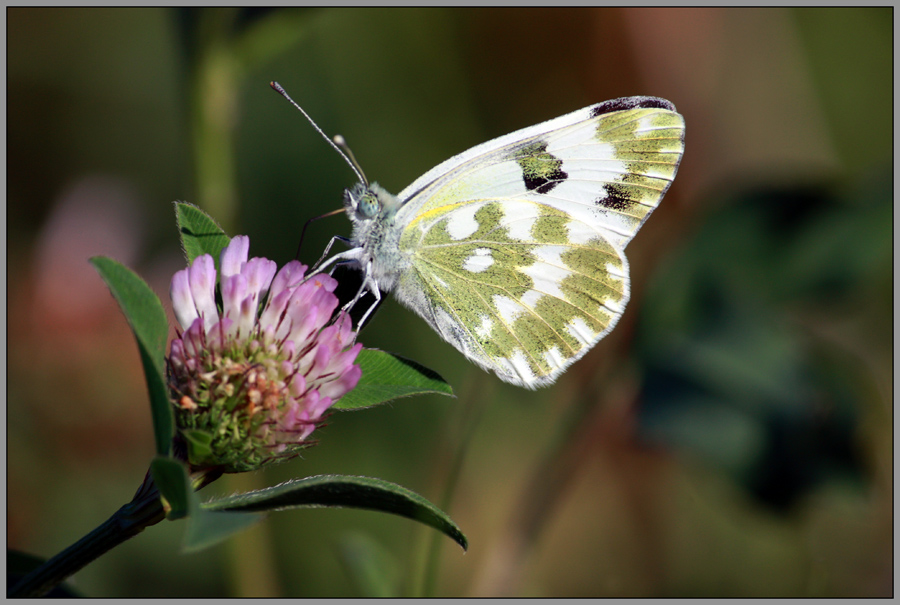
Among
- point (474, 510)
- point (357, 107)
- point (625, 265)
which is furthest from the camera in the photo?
point (357, 107)

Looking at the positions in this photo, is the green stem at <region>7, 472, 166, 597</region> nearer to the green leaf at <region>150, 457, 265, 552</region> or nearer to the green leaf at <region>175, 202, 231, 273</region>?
the green leaf at <region>150, 457, 265, 552</region>

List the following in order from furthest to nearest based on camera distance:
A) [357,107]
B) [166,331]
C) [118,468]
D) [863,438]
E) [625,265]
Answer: [357,107] < [863,438] < [118,468] < [625,265] < [166,331]

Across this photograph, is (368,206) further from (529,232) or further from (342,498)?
(342,498)

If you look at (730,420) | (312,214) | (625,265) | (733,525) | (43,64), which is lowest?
(733,525)

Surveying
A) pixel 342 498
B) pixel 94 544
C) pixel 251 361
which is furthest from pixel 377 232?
pixel 94 544

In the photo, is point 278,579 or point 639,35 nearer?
point 278,579

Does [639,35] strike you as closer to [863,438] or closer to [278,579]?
[863,438]

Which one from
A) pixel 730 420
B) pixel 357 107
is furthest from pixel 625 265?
pixel 357 107
